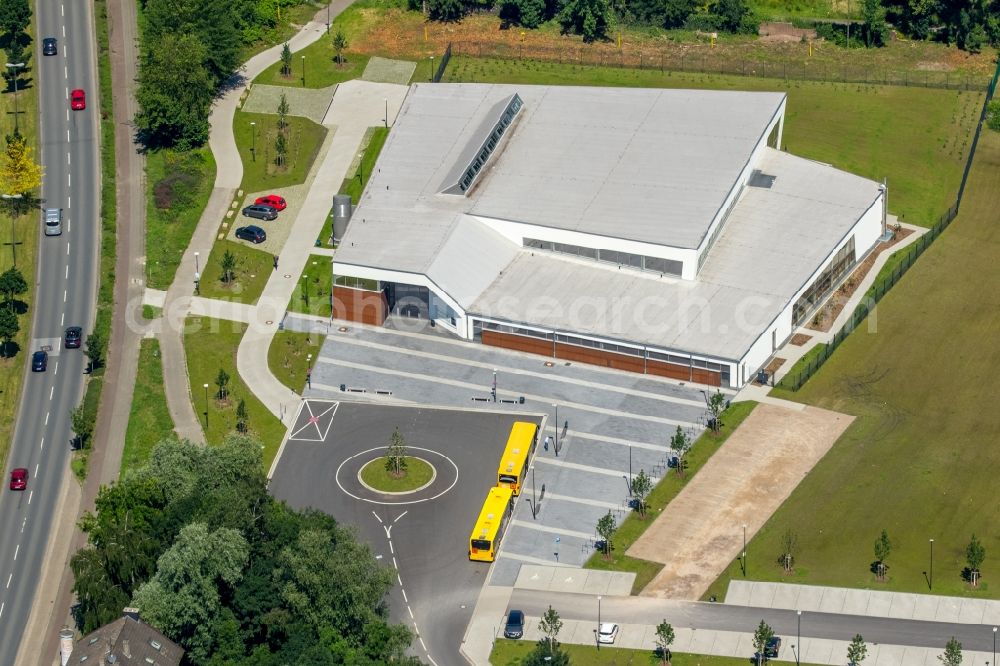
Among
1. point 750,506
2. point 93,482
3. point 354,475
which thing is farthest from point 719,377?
point 93,482

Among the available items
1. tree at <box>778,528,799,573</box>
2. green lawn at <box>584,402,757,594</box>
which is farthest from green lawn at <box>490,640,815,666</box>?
tree at <box>778,528,799,573</box>

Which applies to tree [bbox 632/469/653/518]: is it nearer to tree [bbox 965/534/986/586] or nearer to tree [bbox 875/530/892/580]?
tree [bbox 875/530/892/580]

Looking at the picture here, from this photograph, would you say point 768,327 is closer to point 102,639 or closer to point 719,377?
point 719,377

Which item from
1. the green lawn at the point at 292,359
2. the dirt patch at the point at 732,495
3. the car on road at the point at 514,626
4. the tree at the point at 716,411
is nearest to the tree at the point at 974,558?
the dirt patch at the point at 732,495

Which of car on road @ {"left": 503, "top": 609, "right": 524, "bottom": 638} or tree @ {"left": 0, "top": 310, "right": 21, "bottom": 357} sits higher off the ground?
tree @ {"left": 0, "top": 310, "right": 21, "bottom": 357}

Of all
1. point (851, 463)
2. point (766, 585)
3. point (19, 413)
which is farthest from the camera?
point (19, 413)

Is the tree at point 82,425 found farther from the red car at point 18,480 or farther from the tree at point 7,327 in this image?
the tree at point 7,327

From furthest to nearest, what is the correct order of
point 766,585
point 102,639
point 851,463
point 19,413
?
1. point 19,413
2. point 851,463
3. point 766,585
4. point 102,639
